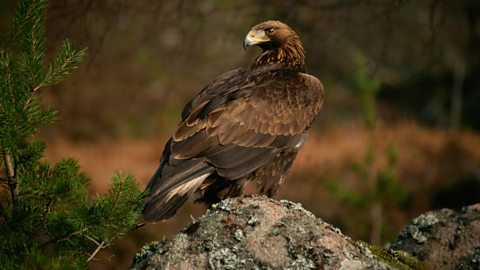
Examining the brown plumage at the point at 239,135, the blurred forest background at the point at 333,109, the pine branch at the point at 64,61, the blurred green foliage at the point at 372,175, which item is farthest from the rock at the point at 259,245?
the blurred green foliage at the point at 372,175

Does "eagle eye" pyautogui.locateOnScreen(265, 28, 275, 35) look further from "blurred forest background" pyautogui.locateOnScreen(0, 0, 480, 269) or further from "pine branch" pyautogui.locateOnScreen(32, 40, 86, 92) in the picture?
"pine branch" pyautogui.locateOnScreen(32, 40, 86, 92)

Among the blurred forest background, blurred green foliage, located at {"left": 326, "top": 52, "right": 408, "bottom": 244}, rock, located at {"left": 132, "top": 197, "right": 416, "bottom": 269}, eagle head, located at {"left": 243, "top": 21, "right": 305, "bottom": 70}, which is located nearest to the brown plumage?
eagle head, located at {"left": 243, "top": 21, "right": 305, "bottom": 70}

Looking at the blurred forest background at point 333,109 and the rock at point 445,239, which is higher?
the blurred forest background at point 333,109

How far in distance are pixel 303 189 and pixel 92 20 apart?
8255mm

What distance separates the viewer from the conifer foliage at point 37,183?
3379 mm

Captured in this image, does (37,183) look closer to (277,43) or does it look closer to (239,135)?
(239,135)

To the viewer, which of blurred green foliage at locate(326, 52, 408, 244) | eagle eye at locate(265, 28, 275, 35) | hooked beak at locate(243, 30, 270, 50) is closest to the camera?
hooked beak at locate(243, 30, 270, 50)

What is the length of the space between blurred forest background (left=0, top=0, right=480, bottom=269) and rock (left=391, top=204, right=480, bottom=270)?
5.93ft

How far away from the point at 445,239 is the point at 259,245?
53.4 inches

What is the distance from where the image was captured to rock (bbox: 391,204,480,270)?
4117 millimetres

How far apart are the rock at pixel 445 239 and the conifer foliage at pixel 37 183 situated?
5.90 feet

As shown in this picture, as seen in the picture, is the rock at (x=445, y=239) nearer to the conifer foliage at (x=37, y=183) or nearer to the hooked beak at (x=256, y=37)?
the conifer foliage at (x=37, y=183)

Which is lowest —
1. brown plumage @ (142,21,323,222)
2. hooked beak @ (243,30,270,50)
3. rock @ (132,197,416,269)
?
rock @ (132,197,416,269)

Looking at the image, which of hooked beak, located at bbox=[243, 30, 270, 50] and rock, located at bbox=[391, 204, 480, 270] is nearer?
rock, located at bbox=[391, 204, 480, 270]
